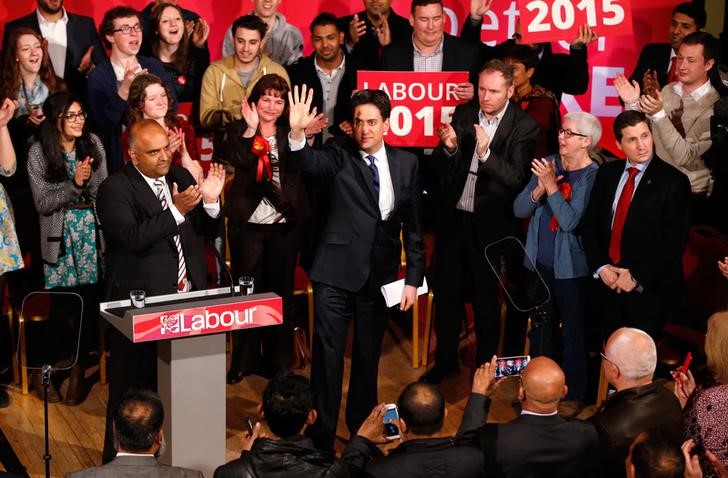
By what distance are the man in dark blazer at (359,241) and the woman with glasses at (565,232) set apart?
85 centimetres

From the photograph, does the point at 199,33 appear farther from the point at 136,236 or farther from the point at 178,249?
the point at 136,236

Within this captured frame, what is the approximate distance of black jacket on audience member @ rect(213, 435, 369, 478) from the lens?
410 cm

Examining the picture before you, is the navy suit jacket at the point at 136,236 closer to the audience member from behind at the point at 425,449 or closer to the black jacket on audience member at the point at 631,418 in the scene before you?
the audience member from behind at the point at 425,449

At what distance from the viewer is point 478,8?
768cm

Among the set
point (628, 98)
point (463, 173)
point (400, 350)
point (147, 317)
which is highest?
point (628, 98)

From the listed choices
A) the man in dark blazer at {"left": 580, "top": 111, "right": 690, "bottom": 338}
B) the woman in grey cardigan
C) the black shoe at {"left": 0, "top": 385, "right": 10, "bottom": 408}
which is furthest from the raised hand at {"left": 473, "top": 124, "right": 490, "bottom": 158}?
the black shoe at {"left": 0, "top": 385, "right": 10, "bottom": 408}

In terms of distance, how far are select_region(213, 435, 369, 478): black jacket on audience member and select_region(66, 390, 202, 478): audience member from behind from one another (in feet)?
0.63

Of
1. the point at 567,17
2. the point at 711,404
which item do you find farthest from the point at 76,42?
the point at 711,404

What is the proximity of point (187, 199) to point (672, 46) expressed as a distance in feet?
13.3

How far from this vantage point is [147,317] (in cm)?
477

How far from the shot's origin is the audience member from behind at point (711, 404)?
454 cm

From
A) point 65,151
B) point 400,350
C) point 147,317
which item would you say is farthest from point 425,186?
point 147,317

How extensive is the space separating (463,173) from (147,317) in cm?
269

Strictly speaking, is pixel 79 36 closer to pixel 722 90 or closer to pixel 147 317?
pixel 147 317
